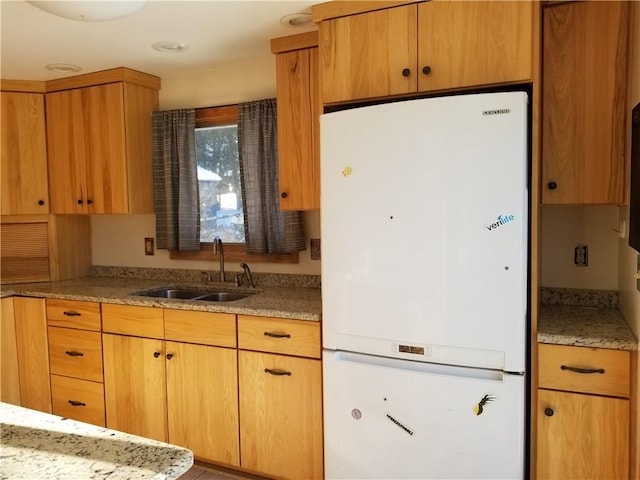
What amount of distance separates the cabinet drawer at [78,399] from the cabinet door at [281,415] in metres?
1.01

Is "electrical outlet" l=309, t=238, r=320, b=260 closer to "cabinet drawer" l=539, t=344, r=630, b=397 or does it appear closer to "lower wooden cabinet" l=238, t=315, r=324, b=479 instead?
"lower wooden cabinet" l=238, t=315, r=324, b=479

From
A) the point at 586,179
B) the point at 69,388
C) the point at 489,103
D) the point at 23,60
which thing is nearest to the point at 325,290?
the point at 489,103

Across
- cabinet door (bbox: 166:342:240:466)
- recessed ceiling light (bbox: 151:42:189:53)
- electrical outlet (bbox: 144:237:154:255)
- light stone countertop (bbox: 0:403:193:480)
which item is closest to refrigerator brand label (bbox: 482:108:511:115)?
light stone countertop (bbox: 0:403:193:480)

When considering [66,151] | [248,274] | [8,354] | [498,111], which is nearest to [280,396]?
[248,274]

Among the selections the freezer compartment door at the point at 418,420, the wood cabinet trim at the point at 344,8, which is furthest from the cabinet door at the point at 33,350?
the wood cabinet trim at the point at 344,8

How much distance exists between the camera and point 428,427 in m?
1.83

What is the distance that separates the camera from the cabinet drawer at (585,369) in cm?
170

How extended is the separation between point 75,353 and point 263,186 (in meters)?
1.53

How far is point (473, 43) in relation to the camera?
1.84 meters

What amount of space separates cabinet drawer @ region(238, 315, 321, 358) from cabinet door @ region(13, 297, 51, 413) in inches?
58.4

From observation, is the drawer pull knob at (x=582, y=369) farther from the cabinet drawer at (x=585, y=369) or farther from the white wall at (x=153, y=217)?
the white wall at (x=153, y=217)

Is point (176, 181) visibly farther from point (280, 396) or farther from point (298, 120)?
point (280, 396)

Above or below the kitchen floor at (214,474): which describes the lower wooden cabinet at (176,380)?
above

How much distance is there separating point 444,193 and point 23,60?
2.64m
